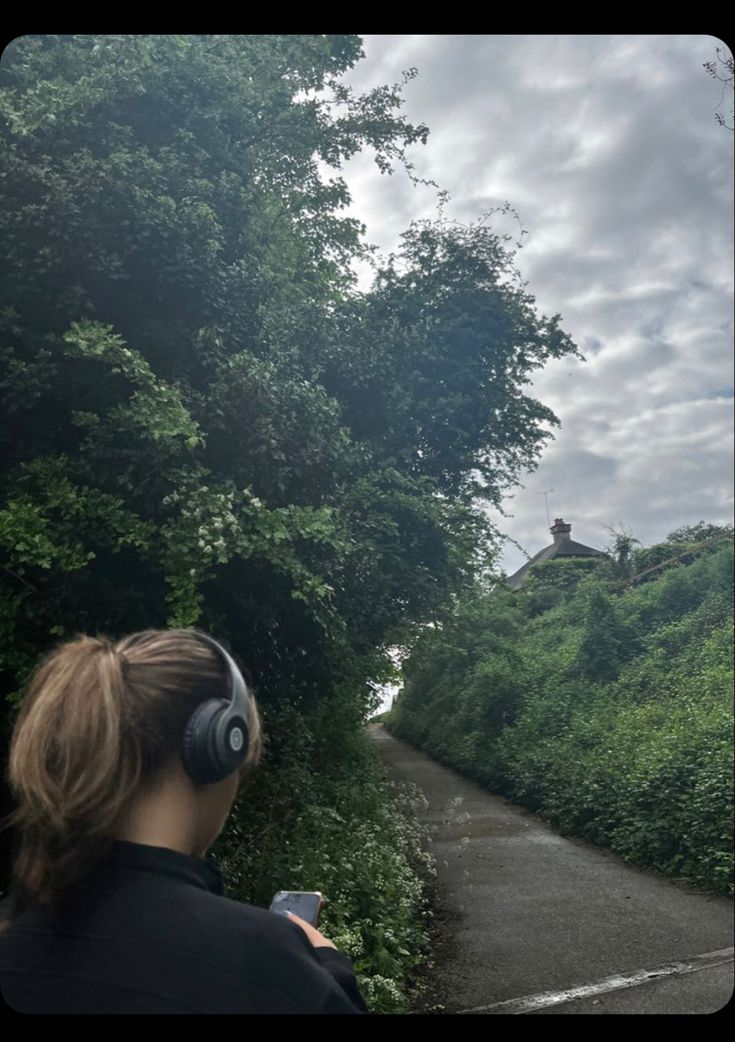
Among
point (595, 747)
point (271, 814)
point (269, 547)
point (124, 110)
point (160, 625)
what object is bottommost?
point (271, 814)

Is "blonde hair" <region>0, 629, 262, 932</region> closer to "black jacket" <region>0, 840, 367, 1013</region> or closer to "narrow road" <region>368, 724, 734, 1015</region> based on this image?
"black jacket" <region>0, 840, 367, 1013</region>

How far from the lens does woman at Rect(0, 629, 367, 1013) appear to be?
0.81 meters

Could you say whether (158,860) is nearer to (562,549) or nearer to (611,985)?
(562,549)

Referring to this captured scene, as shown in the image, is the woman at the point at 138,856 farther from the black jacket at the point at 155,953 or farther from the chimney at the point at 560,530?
the chimney at the point at 560,530

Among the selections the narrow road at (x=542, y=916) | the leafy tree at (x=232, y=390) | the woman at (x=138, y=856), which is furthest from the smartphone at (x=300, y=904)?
the leafy tree at (x=232, y=390)

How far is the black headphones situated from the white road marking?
1.49m

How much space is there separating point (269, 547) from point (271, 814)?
1.89m

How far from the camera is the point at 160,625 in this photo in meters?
3.61

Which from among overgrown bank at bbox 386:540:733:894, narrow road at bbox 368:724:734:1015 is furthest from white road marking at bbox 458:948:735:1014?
overgrown bank at bbox 386:540:733:894

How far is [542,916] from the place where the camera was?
153 inches

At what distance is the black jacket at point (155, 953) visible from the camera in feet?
2.63

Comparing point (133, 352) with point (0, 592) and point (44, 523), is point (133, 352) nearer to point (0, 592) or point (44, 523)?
point (44, 523)

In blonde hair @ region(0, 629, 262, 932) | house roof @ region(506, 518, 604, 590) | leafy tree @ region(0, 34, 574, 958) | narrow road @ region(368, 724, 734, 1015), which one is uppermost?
leafy tree @ region(0, 34, 574, 958)
